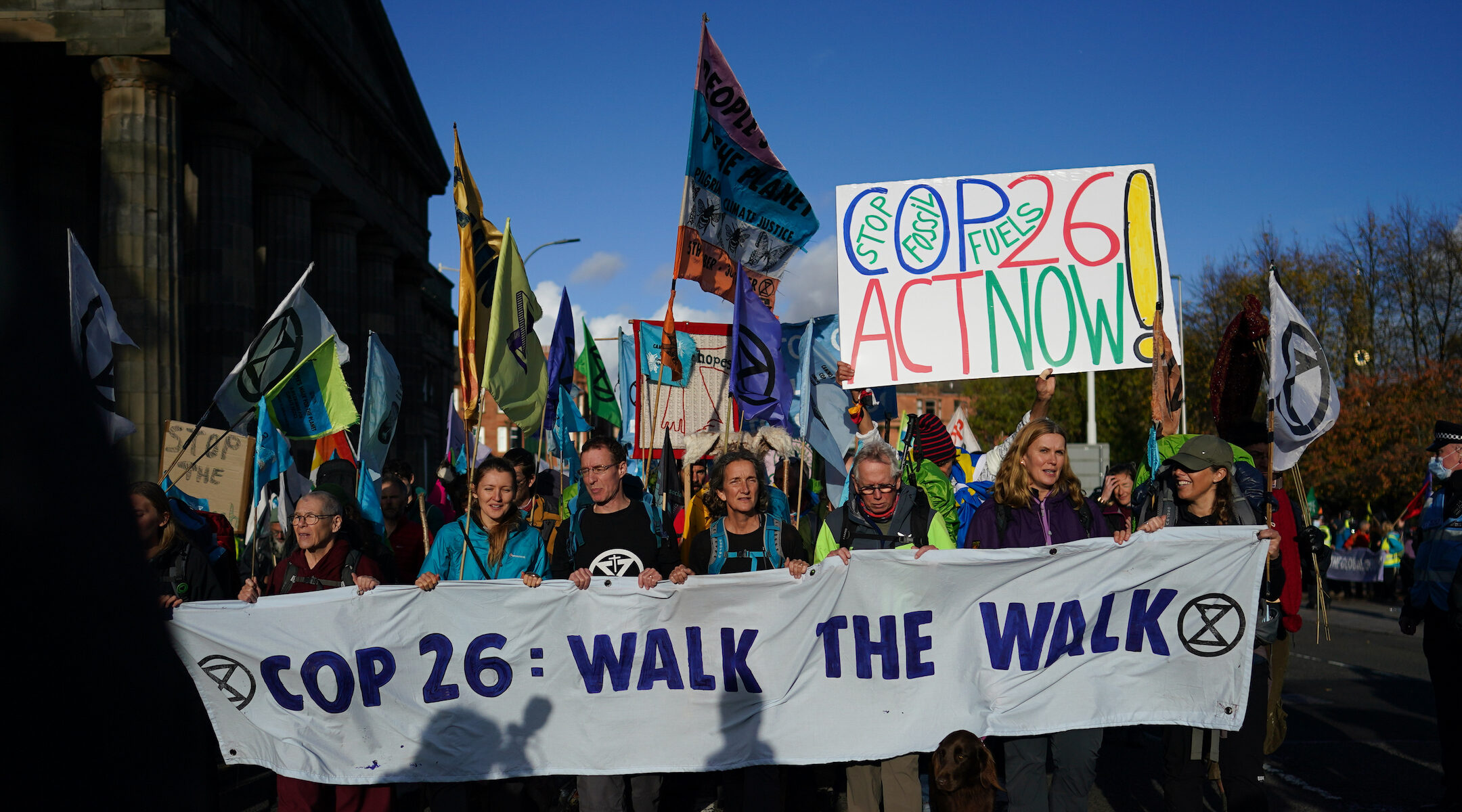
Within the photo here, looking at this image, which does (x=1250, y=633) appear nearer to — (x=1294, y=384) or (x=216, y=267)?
(x=1294, y=384)

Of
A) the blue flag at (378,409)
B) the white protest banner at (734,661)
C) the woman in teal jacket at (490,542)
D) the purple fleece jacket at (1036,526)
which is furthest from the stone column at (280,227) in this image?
the purple fleece jacket at (1036,526)

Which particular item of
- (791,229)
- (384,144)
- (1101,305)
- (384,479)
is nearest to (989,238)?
(1101,305)

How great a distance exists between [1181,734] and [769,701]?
184 cm

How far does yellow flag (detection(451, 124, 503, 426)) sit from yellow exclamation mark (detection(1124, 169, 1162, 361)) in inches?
155

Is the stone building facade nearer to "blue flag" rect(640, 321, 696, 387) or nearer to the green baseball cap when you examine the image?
"blue flag" rect(640, 321, 696, 387)

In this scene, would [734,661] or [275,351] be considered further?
[275,351]

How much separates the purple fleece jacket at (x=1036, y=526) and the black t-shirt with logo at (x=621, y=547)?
1452 millimetres

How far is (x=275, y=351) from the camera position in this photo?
712cm

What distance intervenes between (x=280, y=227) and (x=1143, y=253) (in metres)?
23.3

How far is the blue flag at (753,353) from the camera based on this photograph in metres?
6.43

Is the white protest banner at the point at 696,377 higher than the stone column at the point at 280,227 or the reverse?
the reverse

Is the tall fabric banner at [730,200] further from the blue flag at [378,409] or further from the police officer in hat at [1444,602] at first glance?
the police officer in hat at [1444,602]

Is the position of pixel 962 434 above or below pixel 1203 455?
above

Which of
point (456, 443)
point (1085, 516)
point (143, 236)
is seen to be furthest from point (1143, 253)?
point (143, 236)
